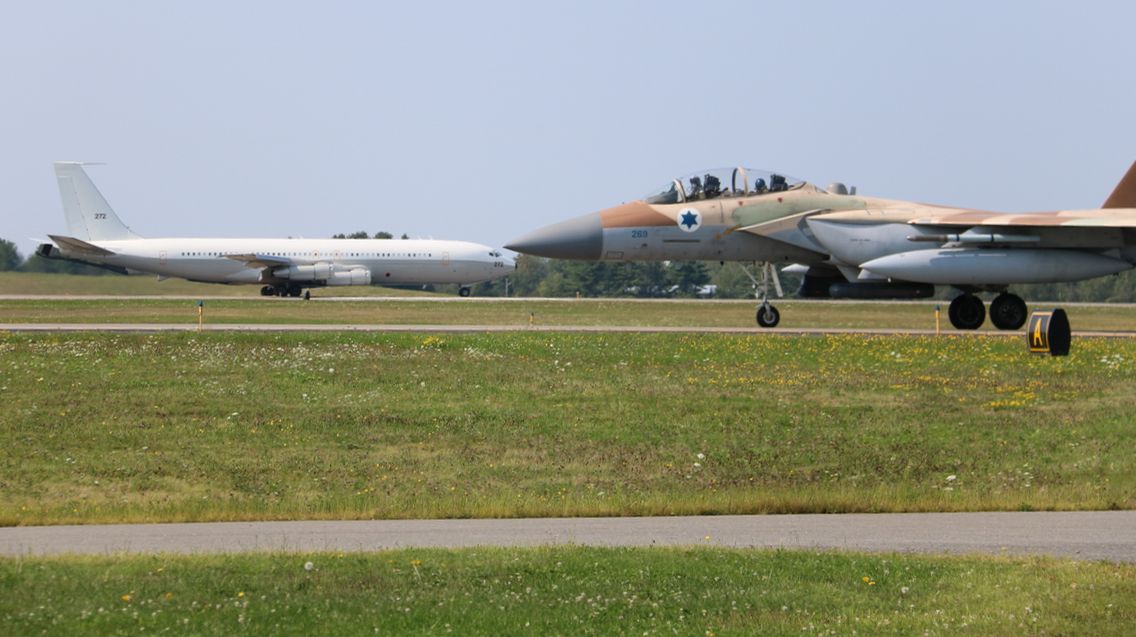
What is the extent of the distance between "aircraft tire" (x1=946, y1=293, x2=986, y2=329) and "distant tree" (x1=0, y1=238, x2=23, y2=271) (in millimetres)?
71723

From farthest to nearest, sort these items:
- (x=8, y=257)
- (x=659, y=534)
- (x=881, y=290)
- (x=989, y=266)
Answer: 1. (x=8, y=257)
2. (x=881, y=290)
3. (x=989, y=266)
4. (x=659, y=534)

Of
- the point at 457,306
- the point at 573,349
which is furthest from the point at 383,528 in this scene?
the point at 457,306

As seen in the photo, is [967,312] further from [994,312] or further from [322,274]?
[322,274]

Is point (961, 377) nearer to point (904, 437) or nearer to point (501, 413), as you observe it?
point (904, 437)

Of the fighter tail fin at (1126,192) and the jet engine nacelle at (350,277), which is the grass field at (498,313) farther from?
the jet engine nacelle at (350,277)

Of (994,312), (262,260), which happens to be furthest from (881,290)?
(262,260)

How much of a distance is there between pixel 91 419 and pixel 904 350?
51.4 feet

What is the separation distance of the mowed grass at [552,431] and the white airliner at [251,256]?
4356 cm

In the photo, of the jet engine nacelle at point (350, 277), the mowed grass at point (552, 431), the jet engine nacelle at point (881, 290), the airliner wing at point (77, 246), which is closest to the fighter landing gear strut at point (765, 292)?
the jet engine nacelle at point (881, 290)

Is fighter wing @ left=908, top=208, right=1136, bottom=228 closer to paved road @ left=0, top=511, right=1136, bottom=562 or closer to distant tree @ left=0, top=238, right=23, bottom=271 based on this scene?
paved road @ left=0, top=511, right=1136, bottom=562

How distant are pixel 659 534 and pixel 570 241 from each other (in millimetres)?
20413

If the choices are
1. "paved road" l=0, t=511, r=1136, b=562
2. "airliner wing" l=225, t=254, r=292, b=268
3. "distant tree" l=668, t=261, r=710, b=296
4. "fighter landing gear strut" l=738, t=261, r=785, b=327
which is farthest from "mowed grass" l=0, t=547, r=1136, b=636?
"distant tree" l=668, t=261, r=710, b=296

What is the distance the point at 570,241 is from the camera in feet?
104

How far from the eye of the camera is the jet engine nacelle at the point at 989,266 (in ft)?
96.8
